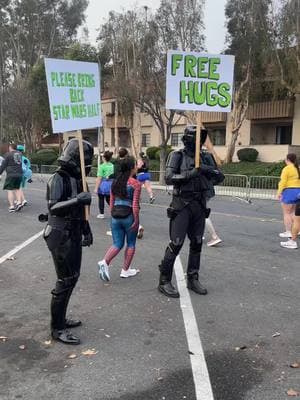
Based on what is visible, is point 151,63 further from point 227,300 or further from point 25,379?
point 25,379

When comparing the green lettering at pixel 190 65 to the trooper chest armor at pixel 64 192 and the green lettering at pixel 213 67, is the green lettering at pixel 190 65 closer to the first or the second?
the green lettering at pixel 213 67

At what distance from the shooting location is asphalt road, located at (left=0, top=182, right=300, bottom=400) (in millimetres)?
3318

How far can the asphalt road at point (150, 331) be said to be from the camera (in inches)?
131

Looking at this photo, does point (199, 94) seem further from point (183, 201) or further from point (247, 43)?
point (247, 43)

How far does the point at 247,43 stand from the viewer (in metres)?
25.8

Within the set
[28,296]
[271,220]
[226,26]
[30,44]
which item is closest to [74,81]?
[28,296]

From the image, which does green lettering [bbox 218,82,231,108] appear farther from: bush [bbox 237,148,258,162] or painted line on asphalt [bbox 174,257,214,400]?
bush [bbox 237,148,258,162]

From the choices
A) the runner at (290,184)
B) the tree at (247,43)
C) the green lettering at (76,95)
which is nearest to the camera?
the green lettering at (76,95)

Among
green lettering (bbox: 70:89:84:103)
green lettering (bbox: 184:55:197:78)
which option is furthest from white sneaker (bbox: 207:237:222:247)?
green lettering (bbox: 70:89:84:103)

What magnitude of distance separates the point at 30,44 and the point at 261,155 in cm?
2612

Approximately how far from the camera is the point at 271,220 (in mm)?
11031

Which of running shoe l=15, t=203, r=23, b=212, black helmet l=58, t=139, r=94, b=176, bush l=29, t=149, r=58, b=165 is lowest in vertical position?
bush l=29, t=149, r=58, b=165

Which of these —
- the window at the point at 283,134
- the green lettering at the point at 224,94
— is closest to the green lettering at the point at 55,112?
the green lettering at the point at 224,94

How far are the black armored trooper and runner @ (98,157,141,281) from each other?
168 centimetres
